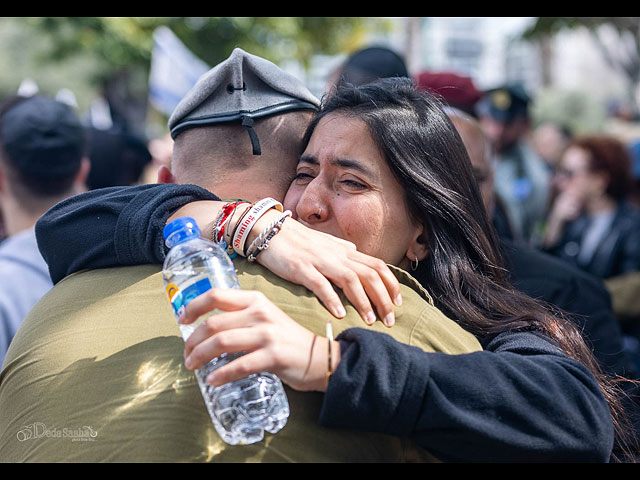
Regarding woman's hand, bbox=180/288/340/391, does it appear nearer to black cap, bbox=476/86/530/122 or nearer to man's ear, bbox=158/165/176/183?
man's ear, bbox=158/165/176/183

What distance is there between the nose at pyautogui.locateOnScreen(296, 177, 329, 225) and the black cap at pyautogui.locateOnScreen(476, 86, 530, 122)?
5.74 m

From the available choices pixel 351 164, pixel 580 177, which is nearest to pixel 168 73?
pixel 580 177

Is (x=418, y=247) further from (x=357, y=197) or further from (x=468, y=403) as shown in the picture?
(x=468, y=403)

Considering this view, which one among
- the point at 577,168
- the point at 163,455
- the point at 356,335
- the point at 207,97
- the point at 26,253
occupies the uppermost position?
the point at 207,97

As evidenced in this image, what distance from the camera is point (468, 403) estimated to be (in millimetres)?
1621

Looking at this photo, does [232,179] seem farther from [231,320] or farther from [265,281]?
[231,320]

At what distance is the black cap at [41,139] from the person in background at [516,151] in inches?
179

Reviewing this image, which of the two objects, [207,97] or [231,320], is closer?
[231,320]

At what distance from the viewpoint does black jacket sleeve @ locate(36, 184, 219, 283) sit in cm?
193

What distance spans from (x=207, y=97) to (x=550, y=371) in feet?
5.15

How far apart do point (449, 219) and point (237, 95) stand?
0.89 m
